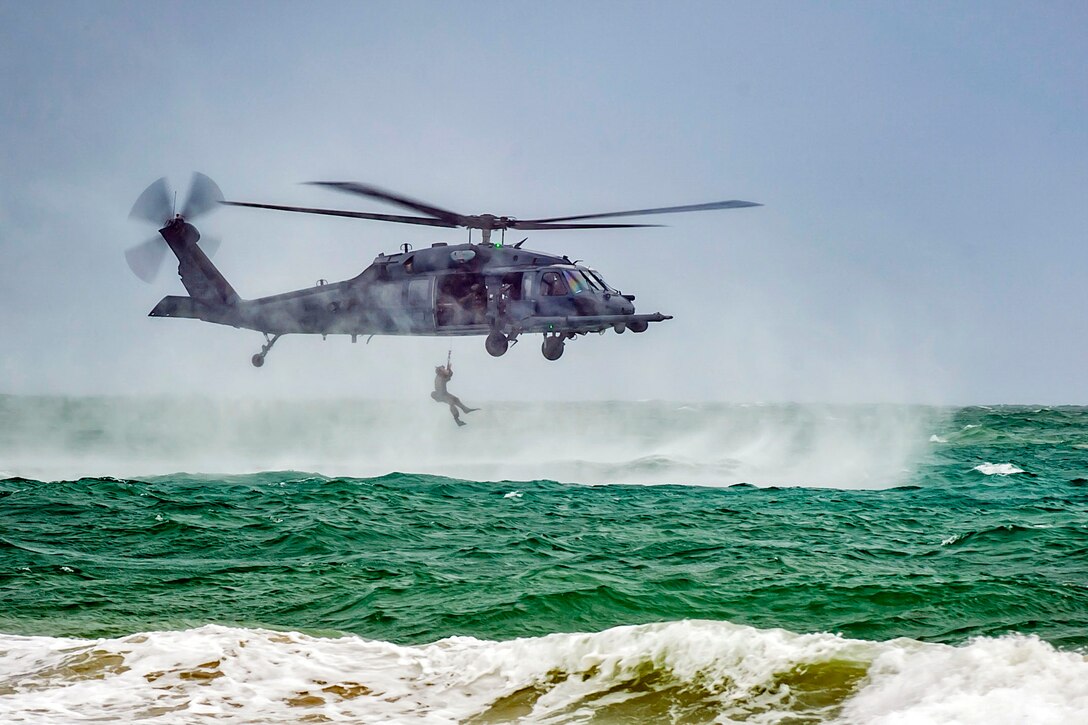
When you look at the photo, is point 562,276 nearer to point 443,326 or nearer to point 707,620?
point 443,326

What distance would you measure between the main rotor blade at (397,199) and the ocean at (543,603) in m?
6.12

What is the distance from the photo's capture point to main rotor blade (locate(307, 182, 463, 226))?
17656mm

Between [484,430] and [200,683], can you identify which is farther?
[484,430]

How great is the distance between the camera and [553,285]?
1928 cm

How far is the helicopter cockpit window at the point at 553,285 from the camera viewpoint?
19.2 m

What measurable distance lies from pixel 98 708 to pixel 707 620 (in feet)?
21.5

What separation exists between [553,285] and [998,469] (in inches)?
881

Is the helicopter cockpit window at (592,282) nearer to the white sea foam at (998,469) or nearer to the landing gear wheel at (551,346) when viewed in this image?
the landing gear wheel at (551,346)

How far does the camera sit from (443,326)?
2005 centimetres

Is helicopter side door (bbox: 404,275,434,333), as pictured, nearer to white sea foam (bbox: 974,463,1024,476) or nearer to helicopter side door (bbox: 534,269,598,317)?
helicopter side door (bbox: 534,269,598,317)

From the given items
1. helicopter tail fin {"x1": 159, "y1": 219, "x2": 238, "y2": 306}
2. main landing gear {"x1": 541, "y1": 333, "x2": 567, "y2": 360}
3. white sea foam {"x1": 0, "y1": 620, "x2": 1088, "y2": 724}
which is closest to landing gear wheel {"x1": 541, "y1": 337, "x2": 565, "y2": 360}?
main landing gear {"x1": 541, "y1": 333, "x2": 567, "y2": 360}

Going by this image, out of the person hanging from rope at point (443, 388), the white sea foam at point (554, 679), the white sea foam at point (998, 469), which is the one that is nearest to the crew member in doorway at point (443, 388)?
the person hanging from rope at point (443, 388)

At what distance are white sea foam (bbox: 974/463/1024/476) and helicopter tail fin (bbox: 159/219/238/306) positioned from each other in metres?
24.4

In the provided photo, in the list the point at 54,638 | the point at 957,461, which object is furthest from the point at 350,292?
the point at 957,461
